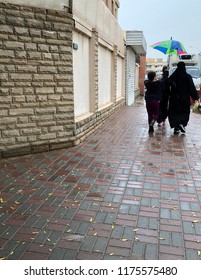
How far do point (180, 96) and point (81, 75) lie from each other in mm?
2641

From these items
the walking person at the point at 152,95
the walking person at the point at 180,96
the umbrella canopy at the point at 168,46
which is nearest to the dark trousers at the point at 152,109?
the walking person at the point at 152,95

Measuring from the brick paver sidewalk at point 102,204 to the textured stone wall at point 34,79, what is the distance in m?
0.38

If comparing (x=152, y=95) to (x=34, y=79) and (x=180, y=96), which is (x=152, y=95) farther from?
(x=34, y=79)

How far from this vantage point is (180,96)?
7902mm

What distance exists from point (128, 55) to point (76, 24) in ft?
34.7

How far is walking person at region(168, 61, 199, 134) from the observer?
25.4 feet

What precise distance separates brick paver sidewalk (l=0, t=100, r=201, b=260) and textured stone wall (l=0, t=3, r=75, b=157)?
0.38m

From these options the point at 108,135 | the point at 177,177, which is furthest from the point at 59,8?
the point at 177,177

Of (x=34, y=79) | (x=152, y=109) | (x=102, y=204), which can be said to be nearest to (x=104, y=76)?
(x=152, y=109)

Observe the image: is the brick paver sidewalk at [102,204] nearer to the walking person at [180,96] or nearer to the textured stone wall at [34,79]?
the textured stone wall at [34,79]

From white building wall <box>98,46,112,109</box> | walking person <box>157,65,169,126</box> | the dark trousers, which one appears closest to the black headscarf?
walking person <box>157,65,169,126</box>

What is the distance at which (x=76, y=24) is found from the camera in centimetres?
666
